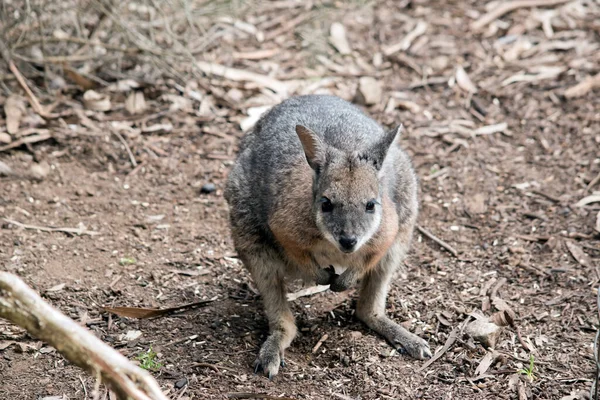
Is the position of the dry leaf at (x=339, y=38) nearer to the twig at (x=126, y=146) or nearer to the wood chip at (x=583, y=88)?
the wood chip at (x=583, y=88)

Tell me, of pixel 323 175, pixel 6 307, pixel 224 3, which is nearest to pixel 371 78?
pixel 224 3

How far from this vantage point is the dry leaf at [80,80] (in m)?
7.52

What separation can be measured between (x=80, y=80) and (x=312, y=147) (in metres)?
3.91

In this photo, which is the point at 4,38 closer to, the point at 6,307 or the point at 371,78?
the point at 371,78

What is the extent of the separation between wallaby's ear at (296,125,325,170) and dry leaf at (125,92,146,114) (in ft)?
11.1

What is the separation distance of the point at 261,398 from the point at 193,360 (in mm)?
541

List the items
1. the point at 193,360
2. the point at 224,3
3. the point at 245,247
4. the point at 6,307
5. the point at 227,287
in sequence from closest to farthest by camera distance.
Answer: the point at 6,307 < the point at 193,360 < the point at 245,247 < the point at 227,287 < the point at 224,3

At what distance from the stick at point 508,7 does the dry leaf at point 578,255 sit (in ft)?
12.9

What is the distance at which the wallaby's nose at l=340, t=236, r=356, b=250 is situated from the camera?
4.25 meters

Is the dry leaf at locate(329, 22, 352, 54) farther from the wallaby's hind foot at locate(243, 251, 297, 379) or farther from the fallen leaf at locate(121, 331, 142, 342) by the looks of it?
the fallen leaf at locate(121, 331, 142, 342)

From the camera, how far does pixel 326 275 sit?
4801 millimetres

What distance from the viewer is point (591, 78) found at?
7746 mm

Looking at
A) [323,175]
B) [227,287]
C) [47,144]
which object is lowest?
[227,287]

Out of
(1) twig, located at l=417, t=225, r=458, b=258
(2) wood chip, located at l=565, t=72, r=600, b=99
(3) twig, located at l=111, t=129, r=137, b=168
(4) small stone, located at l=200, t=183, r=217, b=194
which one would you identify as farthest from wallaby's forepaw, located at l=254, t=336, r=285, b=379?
(2) wood chip, located at l=565, t=72, r=600, b=99
